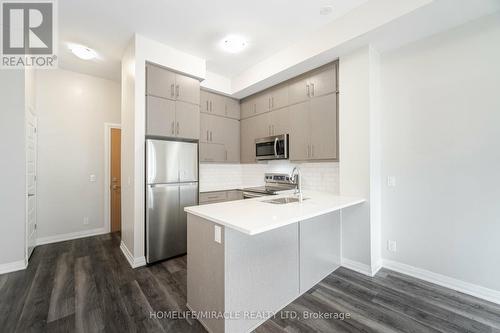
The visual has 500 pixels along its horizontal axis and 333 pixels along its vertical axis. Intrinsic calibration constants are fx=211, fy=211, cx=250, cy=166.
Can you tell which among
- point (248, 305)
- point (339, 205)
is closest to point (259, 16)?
point (339, 205)

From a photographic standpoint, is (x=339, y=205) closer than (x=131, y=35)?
Yes

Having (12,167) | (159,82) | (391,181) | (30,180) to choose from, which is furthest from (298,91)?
(30,180)

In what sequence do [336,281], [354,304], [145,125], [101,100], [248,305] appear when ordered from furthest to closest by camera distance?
1. [101,100]
2. [145,125]
3. [336,281]
4. [354,304]
5. [248,305]

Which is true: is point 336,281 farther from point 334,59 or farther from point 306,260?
point 334,59

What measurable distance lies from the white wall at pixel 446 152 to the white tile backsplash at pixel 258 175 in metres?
0.73

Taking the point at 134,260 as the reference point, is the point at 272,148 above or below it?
above

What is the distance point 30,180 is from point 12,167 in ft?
1.58

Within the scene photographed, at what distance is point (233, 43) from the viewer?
293 cm

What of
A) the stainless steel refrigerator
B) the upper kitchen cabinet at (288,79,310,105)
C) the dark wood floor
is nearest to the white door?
the dark wood floor

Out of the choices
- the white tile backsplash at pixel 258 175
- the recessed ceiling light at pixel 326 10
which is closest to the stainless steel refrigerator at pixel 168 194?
the white tile backsplash at pixel 258 175

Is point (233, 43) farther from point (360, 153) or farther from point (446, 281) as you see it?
point (446, 281)

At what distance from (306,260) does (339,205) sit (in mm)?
706

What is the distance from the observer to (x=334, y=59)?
2863 mm

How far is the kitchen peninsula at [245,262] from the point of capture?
61.9 inches
